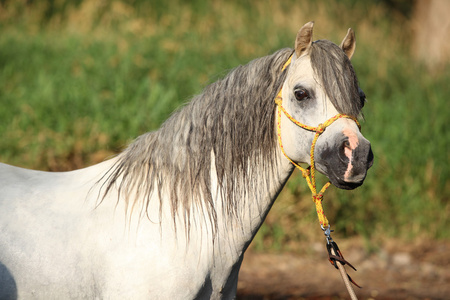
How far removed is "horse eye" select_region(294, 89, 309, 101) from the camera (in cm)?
210

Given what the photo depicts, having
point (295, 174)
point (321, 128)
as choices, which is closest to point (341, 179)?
point (321, 128)

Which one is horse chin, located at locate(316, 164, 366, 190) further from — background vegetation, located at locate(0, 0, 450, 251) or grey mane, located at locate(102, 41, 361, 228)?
background vegetation, located at locate(0, 0, 450, 251)

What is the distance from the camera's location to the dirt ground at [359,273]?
4699 millimetres

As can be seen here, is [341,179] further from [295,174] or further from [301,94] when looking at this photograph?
[295,174]

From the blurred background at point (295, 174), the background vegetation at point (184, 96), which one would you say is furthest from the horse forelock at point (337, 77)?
the background vegetation at point (184, 96)

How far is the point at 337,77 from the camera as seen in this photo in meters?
2.08

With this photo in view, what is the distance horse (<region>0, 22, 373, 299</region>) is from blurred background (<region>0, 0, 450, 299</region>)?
218 centimetres

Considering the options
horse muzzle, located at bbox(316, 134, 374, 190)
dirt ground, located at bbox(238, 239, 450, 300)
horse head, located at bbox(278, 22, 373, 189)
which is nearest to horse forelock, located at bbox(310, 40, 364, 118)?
horse head, located at bbox(278, 22, 373, 189)

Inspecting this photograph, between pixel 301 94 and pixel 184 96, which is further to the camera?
pixel 184 96

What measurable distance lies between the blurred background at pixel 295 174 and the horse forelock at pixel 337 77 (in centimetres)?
224

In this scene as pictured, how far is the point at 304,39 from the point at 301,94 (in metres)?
0.22

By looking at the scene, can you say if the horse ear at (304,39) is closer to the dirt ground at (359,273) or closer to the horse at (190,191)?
the horse at (190,191)

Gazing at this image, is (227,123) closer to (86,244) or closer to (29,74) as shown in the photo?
(86,244)

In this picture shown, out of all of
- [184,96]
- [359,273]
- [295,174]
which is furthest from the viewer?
[184,96]
